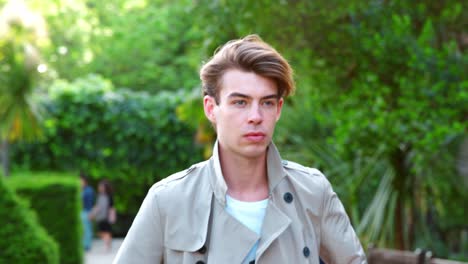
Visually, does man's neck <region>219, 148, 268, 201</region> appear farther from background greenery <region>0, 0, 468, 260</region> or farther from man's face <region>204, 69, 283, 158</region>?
background greenery <region>0, 0, 468, 260</region>

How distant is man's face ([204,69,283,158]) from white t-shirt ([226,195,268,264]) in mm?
162

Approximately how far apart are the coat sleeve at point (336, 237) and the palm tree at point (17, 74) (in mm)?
19500

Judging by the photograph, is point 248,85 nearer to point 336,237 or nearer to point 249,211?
point 249,211

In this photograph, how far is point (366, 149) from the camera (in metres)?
9.71

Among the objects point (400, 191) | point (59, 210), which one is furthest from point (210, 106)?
point (59, 210)

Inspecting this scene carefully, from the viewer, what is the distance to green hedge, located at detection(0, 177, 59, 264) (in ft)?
24.3

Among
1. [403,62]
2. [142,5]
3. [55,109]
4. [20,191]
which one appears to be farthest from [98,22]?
[403,62]

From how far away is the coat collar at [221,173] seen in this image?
120 inches

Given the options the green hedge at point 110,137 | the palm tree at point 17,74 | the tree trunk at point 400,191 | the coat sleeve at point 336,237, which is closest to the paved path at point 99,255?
the palm tree at point 17,74

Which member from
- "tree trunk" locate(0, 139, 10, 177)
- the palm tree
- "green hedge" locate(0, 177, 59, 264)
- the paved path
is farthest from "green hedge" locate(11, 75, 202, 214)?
"green hedge" locate(0, 177, 59, 264)

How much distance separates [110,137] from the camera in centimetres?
2622

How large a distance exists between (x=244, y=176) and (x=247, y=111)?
241mm

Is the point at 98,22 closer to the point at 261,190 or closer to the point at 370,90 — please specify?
the point at 370,90

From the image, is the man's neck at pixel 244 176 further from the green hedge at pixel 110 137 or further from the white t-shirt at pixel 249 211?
the green hedge at pixel 110 137
